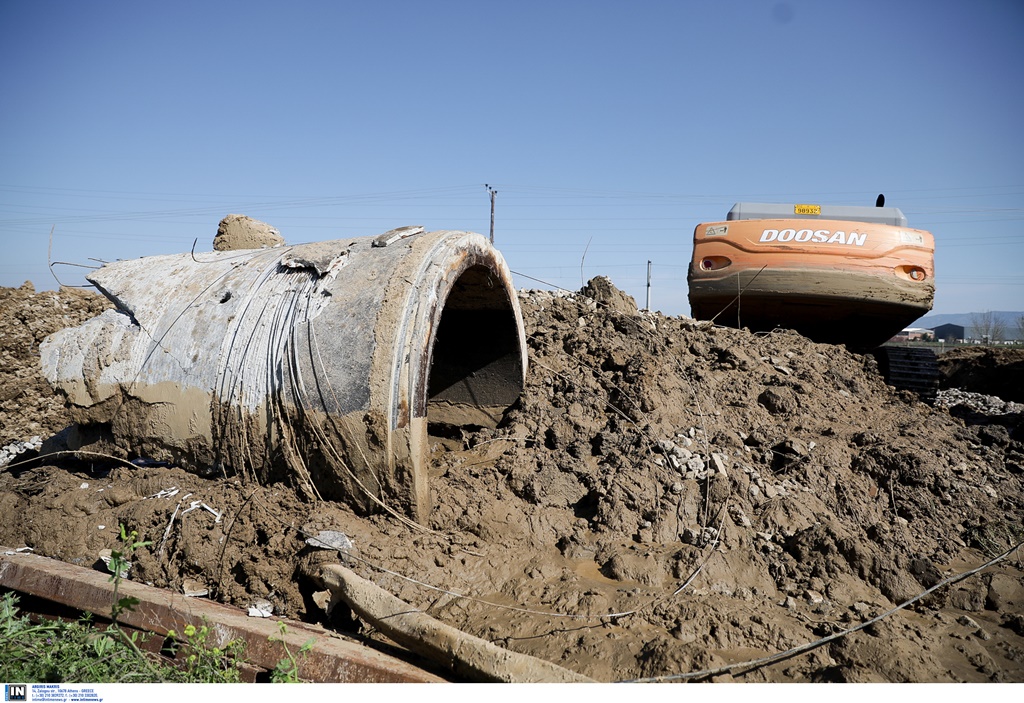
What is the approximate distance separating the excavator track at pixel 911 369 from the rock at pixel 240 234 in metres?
7.16

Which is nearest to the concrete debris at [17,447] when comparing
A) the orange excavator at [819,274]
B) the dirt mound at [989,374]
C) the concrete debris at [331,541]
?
the concrete debris at [331,541]

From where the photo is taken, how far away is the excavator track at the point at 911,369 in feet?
25.9

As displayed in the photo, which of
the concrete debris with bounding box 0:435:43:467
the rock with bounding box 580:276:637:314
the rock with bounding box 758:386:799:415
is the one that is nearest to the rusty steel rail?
the concrete debris with bounding box 0:435:43:467

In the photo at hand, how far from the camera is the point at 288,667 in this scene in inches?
104

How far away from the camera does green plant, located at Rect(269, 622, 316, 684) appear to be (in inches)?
101

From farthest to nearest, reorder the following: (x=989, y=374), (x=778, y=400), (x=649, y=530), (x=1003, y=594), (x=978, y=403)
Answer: (x=989, y=374), (x=978, y=403), (x=778, y=400), (x=649, y=530), (x=1003, y=594)

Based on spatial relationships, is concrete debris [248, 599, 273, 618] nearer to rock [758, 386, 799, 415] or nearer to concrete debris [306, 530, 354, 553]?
concrete debris [306, 530, 354, 553]

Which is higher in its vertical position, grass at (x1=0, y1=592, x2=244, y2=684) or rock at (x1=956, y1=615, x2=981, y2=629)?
rock at (x1=956, y1=615, x2=981, y2=629)

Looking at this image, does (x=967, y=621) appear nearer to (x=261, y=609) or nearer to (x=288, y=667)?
(x=288, y=667)

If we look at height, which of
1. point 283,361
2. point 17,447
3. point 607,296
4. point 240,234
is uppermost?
point 240,234

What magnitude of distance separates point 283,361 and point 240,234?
2.76 metres

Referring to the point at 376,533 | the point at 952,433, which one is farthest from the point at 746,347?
the point at 376,533

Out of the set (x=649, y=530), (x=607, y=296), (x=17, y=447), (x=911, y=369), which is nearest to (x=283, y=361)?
(x=649, y=530)

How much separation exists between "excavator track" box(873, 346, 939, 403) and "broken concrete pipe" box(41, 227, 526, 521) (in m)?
6.03
